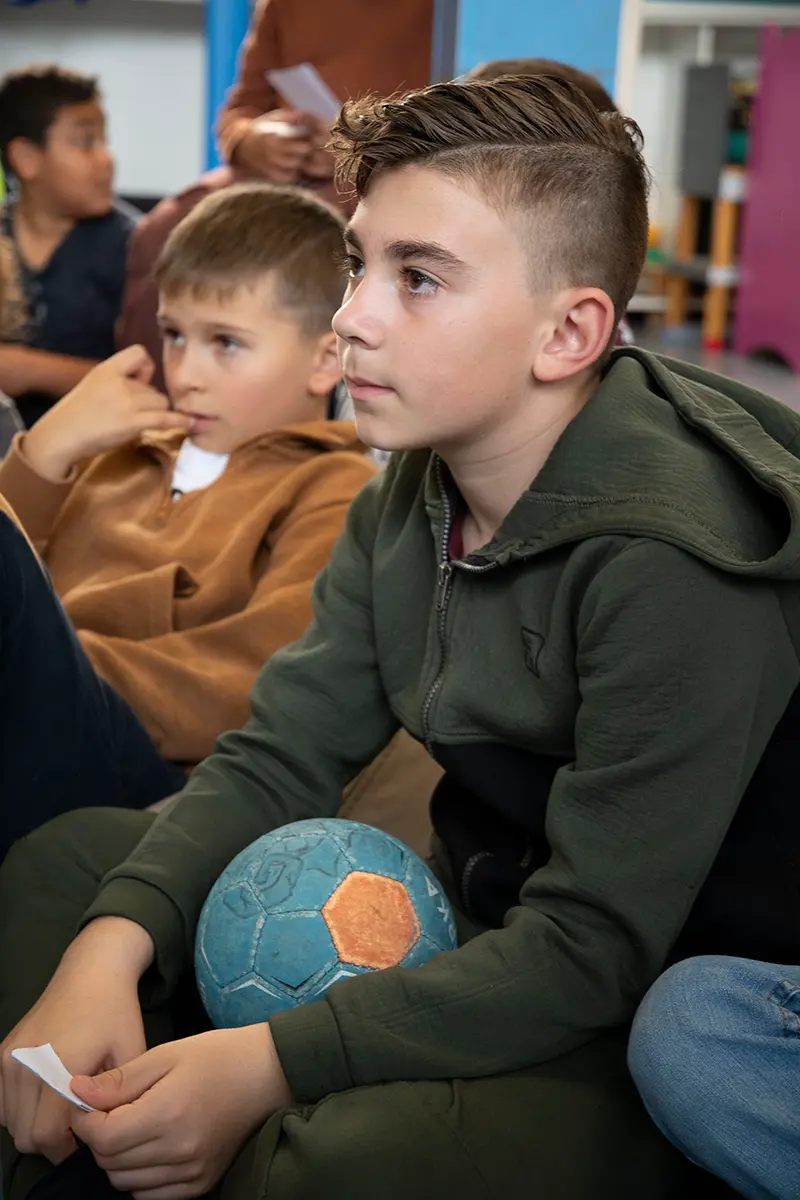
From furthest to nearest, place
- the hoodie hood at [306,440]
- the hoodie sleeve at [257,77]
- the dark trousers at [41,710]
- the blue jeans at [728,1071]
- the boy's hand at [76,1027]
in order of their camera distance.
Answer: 1. the hoodie sleeve at [257,77]
2. the hoodie hood at [306,440]
3. the dark trousers at [41,710]
4. the boy's hand at [76,1027]
5. the blue jeans at [728,1071]

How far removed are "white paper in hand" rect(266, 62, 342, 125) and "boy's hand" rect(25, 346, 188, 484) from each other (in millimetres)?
836

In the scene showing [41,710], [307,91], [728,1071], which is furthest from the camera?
[307,91]

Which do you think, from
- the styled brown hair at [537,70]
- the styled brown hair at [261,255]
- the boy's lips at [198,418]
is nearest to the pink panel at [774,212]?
the styled brown hair at [537,70]

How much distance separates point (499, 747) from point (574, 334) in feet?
1.12

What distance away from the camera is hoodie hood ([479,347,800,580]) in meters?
0.98

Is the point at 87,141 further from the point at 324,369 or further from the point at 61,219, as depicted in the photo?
the point at 324,369

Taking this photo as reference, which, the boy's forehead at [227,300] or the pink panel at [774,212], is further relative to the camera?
the pink panel at [774,212]

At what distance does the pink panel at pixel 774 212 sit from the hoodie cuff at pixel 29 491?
3996 mm

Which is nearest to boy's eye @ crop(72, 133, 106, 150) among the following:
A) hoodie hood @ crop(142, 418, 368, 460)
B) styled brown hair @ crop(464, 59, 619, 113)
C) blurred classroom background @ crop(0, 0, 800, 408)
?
blurred classroom background @ crop(0, 0, 800, 408)

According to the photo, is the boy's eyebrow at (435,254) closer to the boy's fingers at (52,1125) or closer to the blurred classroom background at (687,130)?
the boy's fingers at (52,1125)

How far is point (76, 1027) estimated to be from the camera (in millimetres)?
1012

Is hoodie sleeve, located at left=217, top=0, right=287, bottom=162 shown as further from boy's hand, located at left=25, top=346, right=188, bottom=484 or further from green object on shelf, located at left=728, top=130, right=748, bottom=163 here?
green object on shelf, located at left=728, top=130, right=748, bottom=163

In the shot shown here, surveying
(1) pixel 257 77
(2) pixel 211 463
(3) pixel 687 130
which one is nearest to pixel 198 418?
(2) pixel 211 463

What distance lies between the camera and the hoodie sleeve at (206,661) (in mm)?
1532
